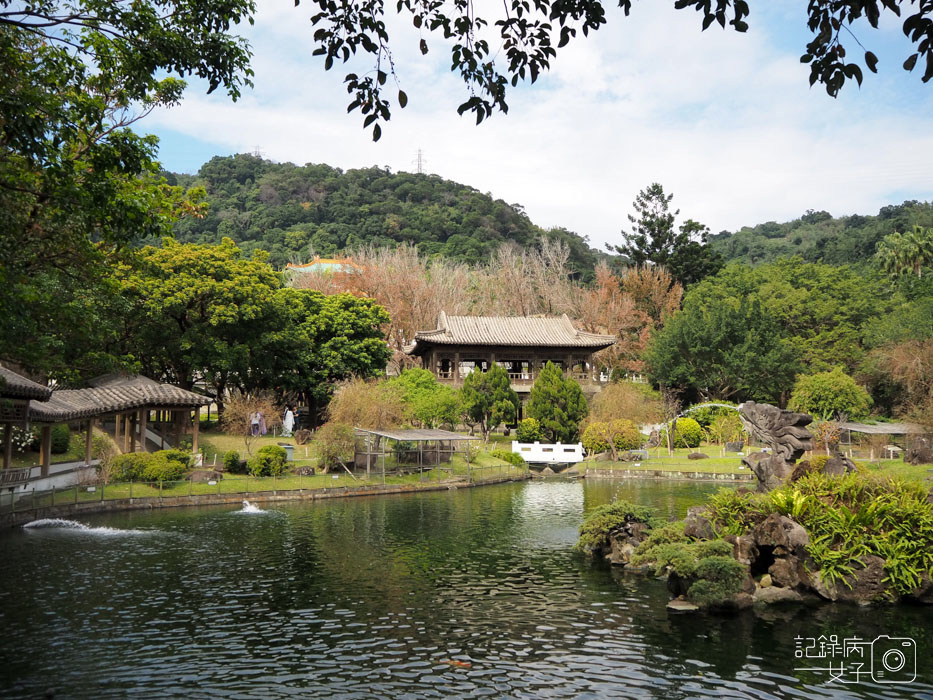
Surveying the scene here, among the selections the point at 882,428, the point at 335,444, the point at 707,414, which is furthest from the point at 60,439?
the point at 882,428

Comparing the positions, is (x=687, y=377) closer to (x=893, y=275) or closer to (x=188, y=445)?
(x=893, y=275)

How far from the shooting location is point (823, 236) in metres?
91.2

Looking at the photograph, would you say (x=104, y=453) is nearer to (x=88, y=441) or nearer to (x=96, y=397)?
(x=88, y=441)

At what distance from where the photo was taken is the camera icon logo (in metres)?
9.57

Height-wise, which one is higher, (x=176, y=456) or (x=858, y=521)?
(x=176, y=456)

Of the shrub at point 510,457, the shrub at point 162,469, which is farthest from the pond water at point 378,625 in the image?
the shrub at point 510,457

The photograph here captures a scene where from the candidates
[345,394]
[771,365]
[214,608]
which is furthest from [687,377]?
[214,608]

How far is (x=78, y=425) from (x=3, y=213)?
25428 millimetres

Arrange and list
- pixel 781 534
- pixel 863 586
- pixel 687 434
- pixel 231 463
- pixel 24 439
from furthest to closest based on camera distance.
→ pixel 687 434 → pixel 231 463 → pixel 24 439 → pixel 781 534 → pixel 863 586

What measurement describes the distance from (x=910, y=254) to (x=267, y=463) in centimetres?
4915

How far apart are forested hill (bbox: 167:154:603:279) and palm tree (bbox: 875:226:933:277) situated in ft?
121

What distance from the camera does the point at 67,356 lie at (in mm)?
26266

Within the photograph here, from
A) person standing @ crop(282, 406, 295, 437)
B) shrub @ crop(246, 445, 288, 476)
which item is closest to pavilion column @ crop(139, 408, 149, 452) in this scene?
shrub @ crop(246, 445, 288, 476)

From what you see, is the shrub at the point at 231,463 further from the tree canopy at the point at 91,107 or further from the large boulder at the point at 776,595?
the large boulder at the point at 776,595
